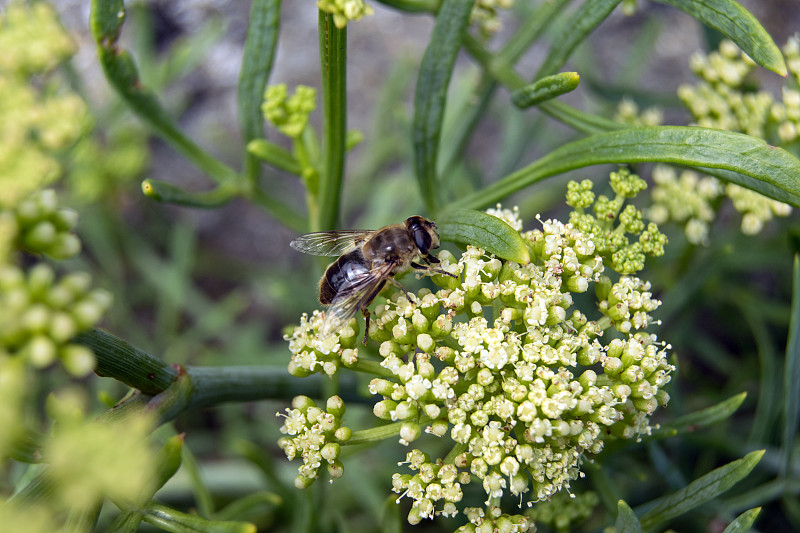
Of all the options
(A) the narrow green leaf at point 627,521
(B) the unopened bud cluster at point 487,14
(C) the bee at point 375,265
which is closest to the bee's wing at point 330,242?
(C) the bee at point 375,265

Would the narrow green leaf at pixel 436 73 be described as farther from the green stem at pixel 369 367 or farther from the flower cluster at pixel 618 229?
the green stem at pixel 369 367

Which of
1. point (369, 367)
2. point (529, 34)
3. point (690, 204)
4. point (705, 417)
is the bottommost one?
point (705, 417)

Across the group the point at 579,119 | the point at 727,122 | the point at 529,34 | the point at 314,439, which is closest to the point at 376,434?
the point at 314,439

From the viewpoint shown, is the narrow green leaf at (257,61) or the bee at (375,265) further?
the narrow green leaf at (257,61)

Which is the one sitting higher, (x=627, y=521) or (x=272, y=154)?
(x=272, y=154)

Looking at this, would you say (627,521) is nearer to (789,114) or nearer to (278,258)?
(789,114)

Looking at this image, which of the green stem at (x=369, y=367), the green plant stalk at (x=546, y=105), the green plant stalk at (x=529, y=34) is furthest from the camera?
the green plant stalk at (x=529, y=34)

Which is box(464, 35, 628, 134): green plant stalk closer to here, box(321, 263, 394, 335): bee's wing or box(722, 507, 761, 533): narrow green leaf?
box(321, 263, 394, 335): bee's wing
